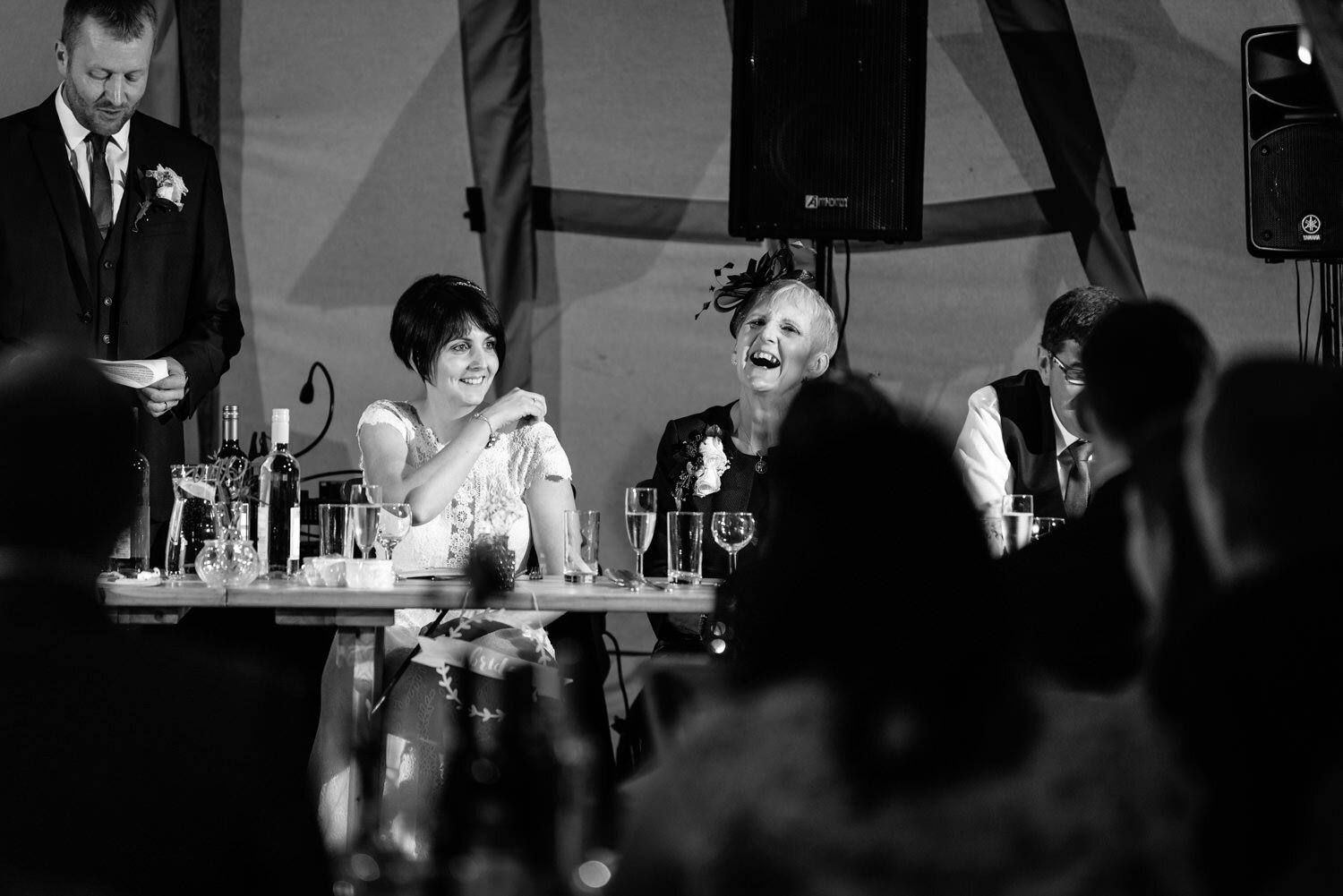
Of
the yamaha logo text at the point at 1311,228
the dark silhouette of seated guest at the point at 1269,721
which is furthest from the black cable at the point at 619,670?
the dark silhouette of seated guest at the point at 1269,721

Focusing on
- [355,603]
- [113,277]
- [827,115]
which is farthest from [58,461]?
[827,115]

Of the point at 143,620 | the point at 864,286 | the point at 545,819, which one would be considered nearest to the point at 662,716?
the point at 545,819

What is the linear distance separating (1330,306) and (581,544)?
2.69m

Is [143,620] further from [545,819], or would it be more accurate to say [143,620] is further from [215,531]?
[545,819]

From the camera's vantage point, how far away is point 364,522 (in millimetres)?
2998

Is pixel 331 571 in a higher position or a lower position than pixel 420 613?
higher

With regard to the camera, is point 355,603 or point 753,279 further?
point 753,279

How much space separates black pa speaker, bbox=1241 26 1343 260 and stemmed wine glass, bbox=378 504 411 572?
2737mm

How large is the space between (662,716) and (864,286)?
2.88m

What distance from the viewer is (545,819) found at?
1.64m

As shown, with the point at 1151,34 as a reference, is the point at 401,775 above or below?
below

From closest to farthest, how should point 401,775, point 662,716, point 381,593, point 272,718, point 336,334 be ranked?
point 272,718, point 662,716, point 381,593, point 401,775, point 336,334

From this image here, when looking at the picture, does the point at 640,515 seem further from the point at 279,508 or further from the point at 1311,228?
the point at 1311,228

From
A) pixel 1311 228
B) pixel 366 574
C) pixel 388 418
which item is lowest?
pixel 366 574
